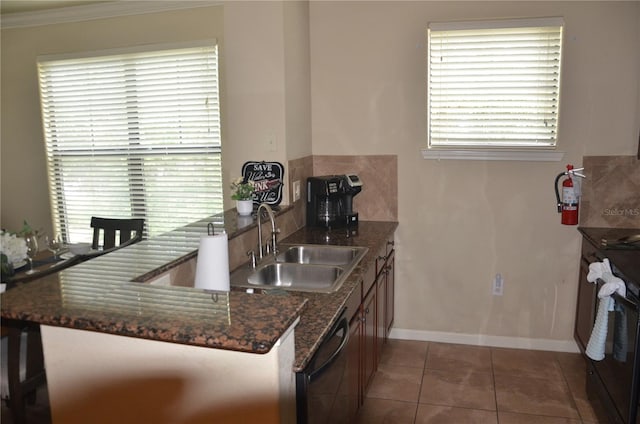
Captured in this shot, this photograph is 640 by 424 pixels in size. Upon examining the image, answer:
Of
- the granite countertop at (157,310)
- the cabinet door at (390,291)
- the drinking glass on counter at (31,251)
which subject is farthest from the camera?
the cabinet door at (390,291)

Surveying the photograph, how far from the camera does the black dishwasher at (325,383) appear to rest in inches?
60.7

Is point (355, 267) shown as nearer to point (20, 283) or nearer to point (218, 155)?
point (20, 283)

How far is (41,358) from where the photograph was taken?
56.5 inches

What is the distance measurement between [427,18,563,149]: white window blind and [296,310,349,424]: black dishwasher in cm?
188

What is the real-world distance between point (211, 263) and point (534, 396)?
7.17 ft

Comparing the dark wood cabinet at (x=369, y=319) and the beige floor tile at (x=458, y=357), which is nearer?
the dark wood cabinet at (x=369, y=319)

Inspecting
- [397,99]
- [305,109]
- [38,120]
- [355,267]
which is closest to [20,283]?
[355,267]

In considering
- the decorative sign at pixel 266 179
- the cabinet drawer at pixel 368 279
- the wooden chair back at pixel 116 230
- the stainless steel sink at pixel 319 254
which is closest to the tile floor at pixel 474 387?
the cabinet drawer at pixel 368 279

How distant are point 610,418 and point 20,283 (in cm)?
267

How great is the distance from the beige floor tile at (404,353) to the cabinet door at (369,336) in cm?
47

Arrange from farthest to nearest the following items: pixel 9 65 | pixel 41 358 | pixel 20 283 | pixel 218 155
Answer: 1. pixel 9 65
2. pixel 218 155
3. pixel 20 283
4. pixel 41 358

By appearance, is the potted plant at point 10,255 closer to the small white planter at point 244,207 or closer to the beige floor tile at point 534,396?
the small white planter at point 244,207

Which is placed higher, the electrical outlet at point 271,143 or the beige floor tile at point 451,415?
the electrical outlet at point 271,143

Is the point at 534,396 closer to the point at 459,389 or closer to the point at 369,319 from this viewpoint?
the point at 459,389
